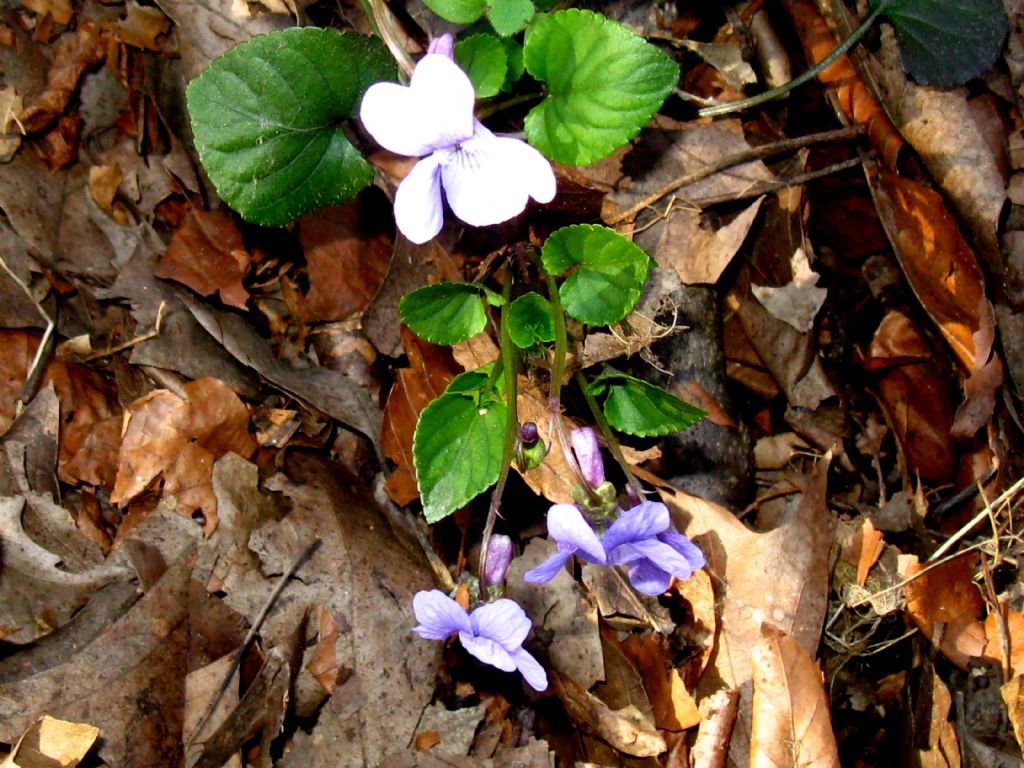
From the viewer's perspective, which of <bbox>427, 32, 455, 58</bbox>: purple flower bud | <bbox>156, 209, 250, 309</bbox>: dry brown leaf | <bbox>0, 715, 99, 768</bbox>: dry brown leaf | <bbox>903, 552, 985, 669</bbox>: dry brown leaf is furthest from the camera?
<bbox>156, 209, 250, 309</bbox>: dry brown leaf

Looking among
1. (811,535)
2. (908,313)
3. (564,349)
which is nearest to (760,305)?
(908,313)

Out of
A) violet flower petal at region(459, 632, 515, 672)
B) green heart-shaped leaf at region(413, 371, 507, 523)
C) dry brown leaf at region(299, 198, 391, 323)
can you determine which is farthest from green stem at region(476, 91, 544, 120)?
violet flower petal at region(459, 632, 515, 672)

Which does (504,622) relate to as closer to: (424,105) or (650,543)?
(650,543)

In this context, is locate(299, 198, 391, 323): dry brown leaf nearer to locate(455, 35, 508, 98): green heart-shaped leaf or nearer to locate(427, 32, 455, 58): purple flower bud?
locate(455, 35, 508, 98): green heart-shaped leaf

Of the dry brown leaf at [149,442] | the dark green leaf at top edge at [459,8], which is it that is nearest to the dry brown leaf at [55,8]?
the dry brown leaf at [149,442]

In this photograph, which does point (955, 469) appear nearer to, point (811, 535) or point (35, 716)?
point (811, 535)

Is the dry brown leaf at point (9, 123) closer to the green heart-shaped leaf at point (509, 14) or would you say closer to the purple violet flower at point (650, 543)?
the green heart-shaped leaf at point (509, 14)
